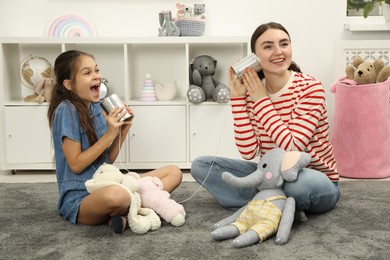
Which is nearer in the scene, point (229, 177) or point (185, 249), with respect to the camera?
point (185, 249)

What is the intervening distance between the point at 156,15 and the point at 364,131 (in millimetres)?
1291

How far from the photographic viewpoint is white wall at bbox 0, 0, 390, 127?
2881mm

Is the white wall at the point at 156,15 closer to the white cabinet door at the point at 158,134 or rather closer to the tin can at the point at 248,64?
the white cabinet door at the point at 158,134

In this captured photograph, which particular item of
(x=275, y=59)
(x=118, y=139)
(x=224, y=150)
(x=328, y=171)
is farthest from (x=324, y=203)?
(x=224, y=150)

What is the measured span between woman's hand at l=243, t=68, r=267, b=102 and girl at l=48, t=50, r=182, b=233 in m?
0.40

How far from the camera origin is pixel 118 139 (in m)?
1.85

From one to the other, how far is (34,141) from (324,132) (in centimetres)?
156

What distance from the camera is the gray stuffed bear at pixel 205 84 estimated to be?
258cm

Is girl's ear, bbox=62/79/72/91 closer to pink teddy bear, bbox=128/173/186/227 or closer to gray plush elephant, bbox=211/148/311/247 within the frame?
pink teddy bear, bbox=128/173/186/227

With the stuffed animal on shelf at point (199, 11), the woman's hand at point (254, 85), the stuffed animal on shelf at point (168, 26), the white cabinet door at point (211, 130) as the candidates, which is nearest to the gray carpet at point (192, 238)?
the woman's hand at point (254, 85)

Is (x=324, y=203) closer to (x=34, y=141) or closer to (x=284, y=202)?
(x=284, y=202)

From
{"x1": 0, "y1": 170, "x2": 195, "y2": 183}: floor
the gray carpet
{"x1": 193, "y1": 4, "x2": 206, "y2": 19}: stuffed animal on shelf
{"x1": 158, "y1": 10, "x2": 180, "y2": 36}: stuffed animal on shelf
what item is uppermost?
{"x1": 193, "y1": 4, "x2": 206, "y2": 19}: stuffed animal on shelf

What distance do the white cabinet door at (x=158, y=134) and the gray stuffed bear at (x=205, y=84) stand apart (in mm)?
112

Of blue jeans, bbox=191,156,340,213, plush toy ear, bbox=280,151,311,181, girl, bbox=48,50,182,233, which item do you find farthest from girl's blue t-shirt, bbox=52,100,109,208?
plush toy ear, bbox=280,151,311,181
